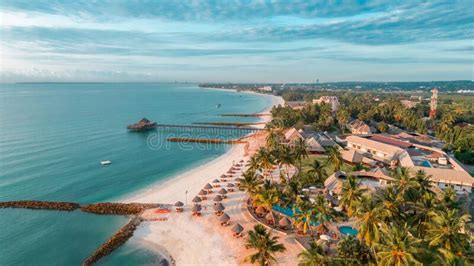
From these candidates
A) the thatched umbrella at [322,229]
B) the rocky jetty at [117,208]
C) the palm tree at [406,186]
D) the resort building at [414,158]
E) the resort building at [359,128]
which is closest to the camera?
the palm tree at [406,186]

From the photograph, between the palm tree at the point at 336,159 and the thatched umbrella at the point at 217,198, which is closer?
the thatched umbrella at the point at 217,198

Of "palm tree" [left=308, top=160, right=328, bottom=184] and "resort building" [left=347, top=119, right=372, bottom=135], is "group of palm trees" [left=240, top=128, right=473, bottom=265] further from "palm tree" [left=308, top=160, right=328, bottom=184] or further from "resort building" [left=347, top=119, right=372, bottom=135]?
"resort building" [left=347, top=119, right=372, bottom=135]

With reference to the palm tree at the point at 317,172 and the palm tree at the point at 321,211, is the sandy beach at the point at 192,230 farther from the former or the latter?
the palm tree at the point at 317,172

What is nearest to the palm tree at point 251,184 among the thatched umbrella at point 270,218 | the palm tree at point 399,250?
the thatched umbrella at point 270,218

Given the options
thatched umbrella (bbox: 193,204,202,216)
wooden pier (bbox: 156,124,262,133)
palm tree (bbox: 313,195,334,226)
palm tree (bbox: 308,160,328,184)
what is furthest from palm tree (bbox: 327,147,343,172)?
wooden pier (bbox: 156,124,262,133)

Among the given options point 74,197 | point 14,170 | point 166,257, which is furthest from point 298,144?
point 14,170

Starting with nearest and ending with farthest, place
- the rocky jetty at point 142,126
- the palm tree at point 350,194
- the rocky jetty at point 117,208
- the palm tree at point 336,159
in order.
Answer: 1. the palm tree at point 350,194
2. the rocky jetty at point 117,208
3. the palm tree at point 336,159
4. the rocky jetty at point 142,126

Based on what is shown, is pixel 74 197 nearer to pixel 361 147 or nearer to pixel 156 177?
pixel 156 177
